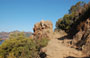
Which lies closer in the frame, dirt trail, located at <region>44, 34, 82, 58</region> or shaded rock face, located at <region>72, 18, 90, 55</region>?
dirt trail, located at <region>44, 34, 82, 58</region>

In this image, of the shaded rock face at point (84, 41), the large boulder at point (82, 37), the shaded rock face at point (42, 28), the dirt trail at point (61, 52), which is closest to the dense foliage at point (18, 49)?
the dirt trail at point (61, 52)

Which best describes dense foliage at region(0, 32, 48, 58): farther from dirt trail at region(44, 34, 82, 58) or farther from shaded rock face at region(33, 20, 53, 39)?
shaded rock face at region(33, 20, 53, 39)

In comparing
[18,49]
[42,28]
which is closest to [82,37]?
[18,49]

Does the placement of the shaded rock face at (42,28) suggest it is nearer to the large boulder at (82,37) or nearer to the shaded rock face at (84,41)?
the large boulder at (82,37)

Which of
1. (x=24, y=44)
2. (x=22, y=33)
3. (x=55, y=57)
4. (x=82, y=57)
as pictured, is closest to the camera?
(x=82, y=57)

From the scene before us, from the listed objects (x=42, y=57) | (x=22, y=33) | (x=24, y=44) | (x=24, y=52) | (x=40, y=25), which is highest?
(x=40, y=25)

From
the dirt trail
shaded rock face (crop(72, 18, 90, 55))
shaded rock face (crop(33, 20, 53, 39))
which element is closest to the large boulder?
shaded rock face (crop(72, 18, 90, 55))

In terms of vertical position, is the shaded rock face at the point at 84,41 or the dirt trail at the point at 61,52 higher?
the shaded rock face at the point at 84,41

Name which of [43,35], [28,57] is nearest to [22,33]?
[28,57]

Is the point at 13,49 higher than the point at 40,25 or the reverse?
the reverse

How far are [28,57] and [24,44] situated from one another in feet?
5.06

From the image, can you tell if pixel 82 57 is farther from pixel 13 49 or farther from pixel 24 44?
pixel 13 49

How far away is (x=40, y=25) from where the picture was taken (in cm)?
2105

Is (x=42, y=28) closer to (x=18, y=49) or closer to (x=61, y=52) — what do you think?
(x=61, y=52)
